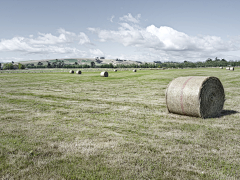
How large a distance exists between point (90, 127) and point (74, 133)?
40.2 inches

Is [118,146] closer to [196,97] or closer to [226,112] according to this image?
[196,97]

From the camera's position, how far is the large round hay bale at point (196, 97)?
10.9m

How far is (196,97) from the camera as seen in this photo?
10766mm

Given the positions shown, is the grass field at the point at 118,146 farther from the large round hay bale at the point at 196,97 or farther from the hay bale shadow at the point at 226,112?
the large round hay bale at the point at 196,97

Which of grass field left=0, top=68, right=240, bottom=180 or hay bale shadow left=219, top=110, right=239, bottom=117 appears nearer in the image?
grass field left=0, top=68, right=240, bottom=180

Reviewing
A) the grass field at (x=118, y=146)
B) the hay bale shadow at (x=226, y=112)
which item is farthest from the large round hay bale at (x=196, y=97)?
the grass field at (x=118, y=146)

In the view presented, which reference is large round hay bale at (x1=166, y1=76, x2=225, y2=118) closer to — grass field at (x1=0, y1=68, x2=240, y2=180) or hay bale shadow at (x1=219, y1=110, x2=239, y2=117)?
hay bale shadow at (x1=219, y1=110, x2=239, y2=117)

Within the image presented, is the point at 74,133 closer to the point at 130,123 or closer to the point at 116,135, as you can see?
the point at 116,135

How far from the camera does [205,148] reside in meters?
7.09

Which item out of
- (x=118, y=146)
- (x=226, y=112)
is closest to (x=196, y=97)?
(x=226, y=112)

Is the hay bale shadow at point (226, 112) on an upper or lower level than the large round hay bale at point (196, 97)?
lower

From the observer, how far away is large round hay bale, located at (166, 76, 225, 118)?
10875 millimetres

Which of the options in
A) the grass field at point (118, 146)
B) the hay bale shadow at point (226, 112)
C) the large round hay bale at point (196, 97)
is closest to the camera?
the grass field at point (118, 146)

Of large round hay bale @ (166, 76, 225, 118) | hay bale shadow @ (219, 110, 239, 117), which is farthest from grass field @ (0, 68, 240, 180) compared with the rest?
large round hay bale @ (166, 76, 225, 118)
